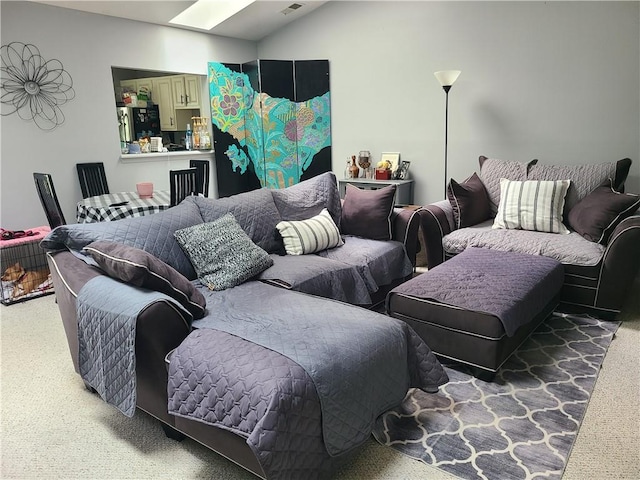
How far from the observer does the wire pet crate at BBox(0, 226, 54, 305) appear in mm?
3725

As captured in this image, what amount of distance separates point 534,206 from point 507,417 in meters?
2.01

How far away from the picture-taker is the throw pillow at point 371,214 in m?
3.47

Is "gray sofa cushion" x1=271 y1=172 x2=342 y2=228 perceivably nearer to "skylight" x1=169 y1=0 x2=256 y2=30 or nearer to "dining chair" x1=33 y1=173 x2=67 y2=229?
"dining chair" x1=33 y1=173 x2=67 y2=229

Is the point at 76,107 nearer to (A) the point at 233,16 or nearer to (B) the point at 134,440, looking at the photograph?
(A) the point at 233,16

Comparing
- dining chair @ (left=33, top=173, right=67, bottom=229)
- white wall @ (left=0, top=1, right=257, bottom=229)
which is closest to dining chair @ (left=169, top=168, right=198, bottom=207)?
dining chair @ (left=33, top=173, right=67, bottom=229)

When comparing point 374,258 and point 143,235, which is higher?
point 143,235

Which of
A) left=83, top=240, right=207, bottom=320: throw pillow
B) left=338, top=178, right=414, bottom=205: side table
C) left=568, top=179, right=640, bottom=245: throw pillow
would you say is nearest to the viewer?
left=83, top=240, right=207, bottom=320: throw pillow

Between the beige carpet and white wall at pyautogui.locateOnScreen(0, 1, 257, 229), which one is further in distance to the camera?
white wall at pyautogui.locateOnScreen(0, 1, 257, 229)

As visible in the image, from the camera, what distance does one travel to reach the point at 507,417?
2.11 metres

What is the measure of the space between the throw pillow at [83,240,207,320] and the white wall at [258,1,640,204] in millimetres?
3577

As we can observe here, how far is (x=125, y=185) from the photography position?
507 centimetres

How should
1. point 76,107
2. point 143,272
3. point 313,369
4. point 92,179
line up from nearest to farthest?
1. point 313,369
2. point 143,272
3. point 76,107
4. point 92,179

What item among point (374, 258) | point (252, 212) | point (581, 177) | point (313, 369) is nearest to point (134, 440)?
point (313, 369)

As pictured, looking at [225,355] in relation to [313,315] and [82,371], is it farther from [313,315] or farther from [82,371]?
[82,371]
